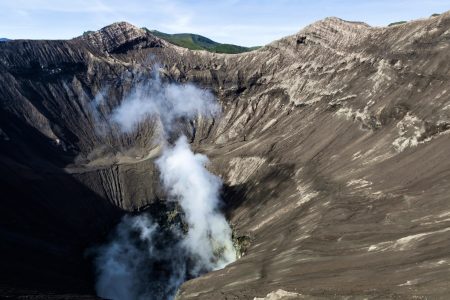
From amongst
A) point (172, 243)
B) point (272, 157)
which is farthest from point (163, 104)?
point (172, 243)

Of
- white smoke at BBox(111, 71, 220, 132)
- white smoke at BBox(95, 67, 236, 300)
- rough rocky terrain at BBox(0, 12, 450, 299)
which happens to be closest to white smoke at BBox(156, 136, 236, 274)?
white smoke at BBox(95, 67, 236, 300)

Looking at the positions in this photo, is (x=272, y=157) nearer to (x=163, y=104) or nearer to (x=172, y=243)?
(x=172, y=243)

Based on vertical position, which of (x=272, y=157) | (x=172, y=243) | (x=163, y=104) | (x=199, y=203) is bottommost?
(x=172, y=243)

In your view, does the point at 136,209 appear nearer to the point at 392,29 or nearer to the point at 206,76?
the point at 206,76

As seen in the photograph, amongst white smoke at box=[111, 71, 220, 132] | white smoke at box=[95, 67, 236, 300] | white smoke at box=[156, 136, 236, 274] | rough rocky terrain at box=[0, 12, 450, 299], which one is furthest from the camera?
white smoke at box=[111, 71, 220, 132]

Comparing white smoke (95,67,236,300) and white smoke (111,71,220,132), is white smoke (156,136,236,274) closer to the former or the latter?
white smoke (95,67,236,300)

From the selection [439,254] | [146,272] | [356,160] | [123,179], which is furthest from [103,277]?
[439,254]
